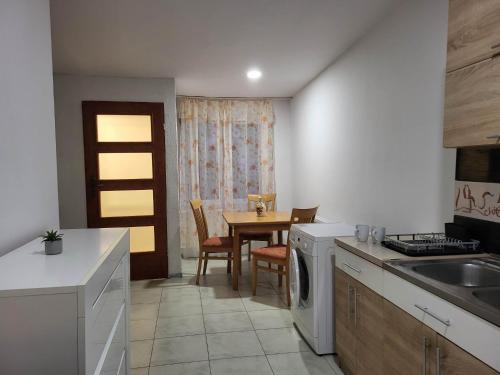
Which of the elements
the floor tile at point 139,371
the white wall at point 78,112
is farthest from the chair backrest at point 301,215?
the white wall at point 78,112

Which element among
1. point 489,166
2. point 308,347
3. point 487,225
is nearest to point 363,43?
point 489,166

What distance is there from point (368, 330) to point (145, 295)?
2.64 m

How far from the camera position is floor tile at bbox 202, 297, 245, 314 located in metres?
3.38

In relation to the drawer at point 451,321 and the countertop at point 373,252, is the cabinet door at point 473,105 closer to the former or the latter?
the countertop at point 373,252

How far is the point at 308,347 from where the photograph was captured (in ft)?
8.72

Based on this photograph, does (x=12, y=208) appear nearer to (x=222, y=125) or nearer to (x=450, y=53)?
(x=450, y=53)

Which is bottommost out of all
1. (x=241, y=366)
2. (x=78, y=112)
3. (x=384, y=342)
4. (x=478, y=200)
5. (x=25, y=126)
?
(x=241, y=366)

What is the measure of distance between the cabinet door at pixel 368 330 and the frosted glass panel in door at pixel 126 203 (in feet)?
9.73

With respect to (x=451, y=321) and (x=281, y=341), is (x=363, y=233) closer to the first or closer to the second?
(x=451, y=321)

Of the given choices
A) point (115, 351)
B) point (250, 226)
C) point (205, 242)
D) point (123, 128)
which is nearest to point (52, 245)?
point (115, 351)

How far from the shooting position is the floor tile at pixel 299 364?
234 centimetres

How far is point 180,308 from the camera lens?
3445 mm

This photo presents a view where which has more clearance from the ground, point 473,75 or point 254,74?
point 254,74

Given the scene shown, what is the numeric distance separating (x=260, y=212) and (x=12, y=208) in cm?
287
